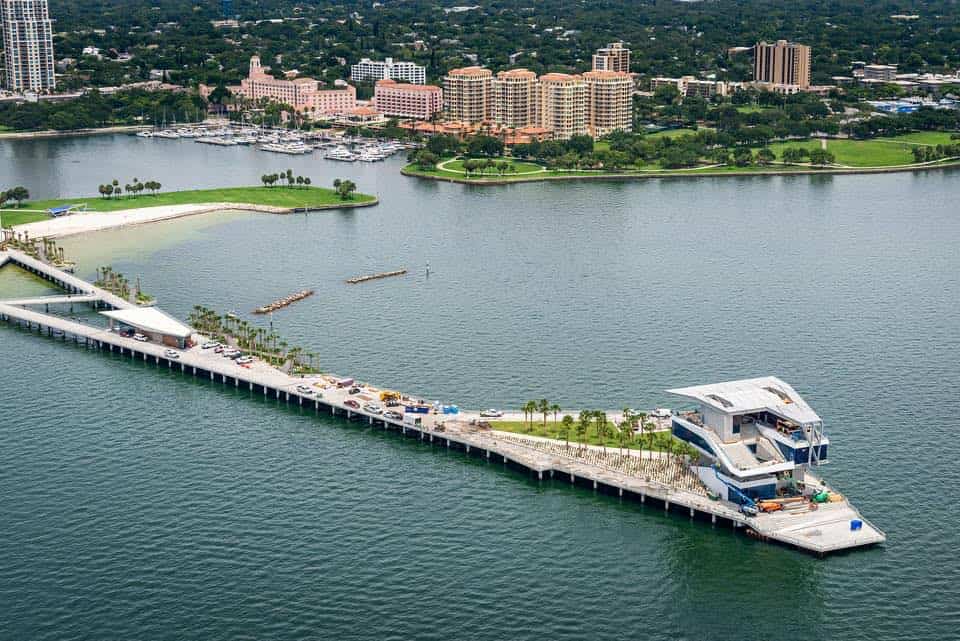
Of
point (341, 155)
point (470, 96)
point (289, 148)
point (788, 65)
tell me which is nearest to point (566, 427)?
point (341, 155)

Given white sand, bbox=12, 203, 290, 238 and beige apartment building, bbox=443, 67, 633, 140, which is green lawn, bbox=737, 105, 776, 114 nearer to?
beige apartment building, bbox=443, 67, 633, 140

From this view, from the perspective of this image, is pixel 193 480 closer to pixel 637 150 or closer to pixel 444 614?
pixel 444 614

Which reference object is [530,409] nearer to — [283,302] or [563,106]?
[283,302]

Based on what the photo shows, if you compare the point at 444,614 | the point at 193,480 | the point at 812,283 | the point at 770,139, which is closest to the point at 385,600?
the point at 444,614

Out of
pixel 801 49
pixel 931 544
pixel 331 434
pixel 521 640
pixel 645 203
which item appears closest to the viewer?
pixel 521 640

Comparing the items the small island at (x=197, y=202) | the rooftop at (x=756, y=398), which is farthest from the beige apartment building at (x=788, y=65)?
the rooftop at (x=756, y=398)

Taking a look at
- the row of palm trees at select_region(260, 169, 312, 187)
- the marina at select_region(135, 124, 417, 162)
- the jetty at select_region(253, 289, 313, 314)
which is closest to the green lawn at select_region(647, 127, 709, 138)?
the marina at select_region(135, 124, 417, 162)

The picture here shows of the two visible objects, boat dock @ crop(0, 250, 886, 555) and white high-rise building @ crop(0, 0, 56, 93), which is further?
white high-rise building @ crop(0, 0, 56, 93)
